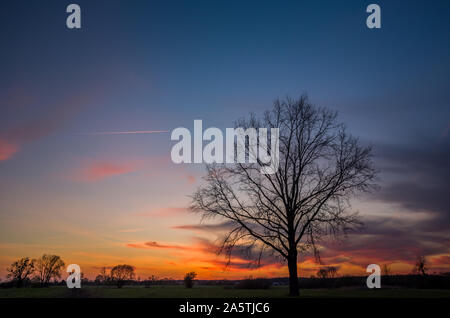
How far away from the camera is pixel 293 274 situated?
23516 millimetres

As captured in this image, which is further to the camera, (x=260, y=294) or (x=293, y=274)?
(x=260, y=294)

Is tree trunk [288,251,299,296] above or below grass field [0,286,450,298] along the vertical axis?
above

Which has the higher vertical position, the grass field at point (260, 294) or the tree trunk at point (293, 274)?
the tree trunk at point (293, 274)

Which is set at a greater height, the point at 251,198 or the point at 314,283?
the point at 251,198

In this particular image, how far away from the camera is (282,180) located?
24.9 m

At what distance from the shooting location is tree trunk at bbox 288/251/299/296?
23.2 m

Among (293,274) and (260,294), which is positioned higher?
(293,274)

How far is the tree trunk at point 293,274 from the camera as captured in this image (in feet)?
76.2

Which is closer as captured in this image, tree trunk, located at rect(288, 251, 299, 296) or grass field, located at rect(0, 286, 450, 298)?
grass field, located at rect(0, 286, 450, 298)
